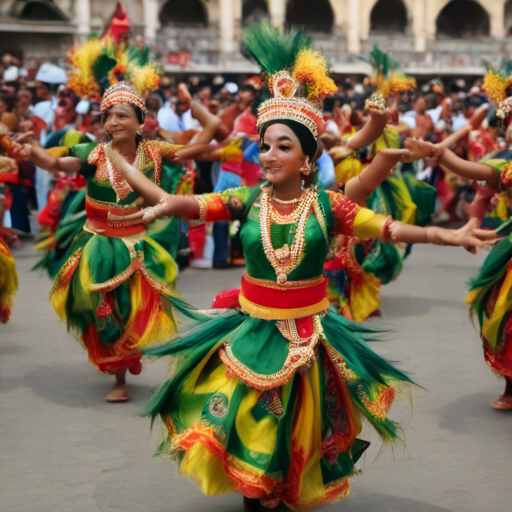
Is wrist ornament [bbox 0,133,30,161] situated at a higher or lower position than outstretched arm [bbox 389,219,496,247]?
higher

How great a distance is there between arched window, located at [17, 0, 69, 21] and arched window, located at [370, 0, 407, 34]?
1763cm

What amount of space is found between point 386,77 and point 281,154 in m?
5.11

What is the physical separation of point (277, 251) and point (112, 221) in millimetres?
2193

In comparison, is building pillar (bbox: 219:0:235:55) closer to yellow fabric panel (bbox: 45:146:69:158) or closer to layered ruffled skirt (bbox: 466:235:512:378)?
yellow fabric panel (bbox: 45:146:69:158)

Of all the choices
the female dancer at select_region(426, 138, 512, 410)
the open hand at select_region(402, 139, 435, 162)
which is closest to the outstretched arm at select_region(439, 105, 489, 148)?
the female dancer at select_region(426, 138, 512, 410)

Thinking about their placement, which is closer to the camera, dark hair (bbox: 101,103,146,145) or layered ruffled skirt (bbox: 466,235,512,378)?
layered ruffled skirt (bbox: 466,235,512,378)

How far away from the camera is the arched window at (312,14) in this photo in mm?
51375

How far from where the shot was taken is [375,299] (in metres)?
Result: 8.58

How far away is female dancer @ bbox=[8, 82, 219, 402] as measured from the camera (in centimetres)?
601

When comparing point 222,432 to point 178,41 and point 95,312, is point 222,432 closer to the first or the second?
point 95,312

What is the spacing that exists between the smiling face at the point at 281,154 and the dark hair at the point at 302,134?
0.01 metres

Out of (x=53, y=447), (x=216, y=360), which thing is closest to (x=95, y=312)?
(x=53, y=447)

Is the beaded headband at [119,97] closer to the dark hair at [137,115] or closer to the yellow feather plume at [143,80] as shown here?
the dark hair at [137,115]

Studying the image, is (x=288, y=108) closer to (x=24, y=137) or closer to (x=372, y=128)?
(x=372, y=128)
